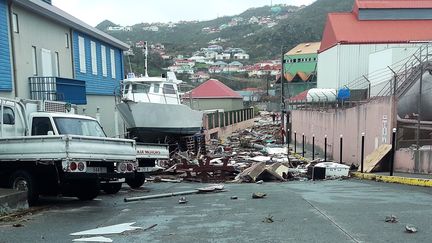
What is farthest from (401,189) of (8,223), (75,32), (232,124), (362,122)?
(232,124)

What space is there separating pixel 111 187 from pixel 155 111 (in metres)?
11.5

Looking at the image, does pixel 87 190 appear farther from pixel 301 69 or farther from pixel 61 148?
pixel 301 69

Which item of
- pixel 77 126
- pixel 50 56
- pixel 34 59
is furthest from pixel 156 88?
pixel 77 126

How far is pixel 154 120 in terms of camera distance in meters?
24.6

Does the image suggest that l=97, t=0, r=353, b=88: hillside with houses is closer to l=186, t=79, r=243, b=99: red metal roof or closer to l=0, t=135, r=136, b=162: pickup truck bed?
l=186, t=79, r=243, b=99: red metal roof

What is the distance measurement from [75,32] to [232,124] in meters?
27.6

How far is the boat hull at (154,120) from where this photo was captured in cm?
2419

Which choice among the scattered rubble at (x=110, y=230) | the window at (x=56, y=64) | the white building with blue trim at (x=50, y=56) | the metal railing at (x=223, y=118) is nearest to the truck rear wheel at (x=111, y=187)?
the scattered rubble at (x=110, y=230)

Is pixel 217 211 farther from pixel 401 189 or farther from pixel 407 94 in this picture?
pixel 407 94

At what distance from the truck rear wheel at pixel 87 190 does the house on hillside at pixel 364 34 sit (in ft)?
123

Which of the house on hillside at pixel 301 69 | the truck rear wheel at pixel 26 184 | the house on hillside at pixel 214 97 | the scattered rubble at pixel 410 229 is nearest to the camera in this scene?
the scattered rubble at pixel 410 229

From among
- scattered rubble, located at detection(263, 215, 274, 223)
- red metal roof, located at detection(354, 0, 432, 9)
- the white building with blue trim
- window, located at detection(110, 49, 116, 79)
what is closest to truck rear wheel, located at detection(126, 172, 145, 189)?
the white building with blue trim

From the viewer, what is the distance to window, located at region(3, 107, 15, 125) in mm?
11496

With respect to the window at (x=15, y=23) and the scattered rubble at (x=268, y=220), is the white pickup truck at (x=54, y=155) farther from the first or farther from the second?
the window at (x=15, y=23)
